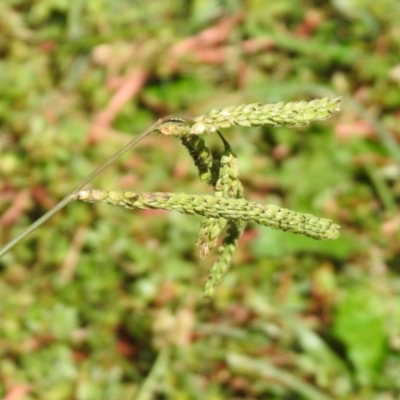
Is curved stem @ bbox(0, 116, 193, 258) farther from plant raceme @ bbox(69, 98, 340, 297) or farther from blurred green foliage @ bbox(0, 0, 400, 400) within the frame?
blurred green foliage @ bbox(0, 0, 400, 400)

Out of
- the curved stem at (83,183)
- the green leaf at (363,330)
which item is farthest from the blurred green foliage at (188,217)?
the curved stem at (83,183)

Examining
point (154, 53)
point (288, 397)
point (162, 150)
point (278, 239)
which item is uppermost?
point (154, 53)

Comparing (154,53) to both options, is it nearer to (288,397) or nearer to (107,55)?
(107,55)

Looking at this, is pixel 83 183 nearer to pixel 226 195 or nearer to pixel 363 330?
pixel 226 195

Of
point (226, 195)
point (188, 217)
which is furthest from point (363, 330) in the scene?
point (226, 195)

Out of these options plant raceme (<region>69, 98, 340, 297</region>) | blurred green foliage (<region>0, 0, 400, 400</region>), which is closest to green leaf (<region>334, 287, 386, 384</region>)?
blurred green foliage (<region>0, 0, 400, 400</region>)

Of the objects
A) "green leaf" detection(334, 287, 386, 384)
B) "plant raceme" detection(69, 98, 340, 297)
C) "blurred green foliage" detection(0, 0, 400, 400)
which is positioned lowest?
"green leaf" detection(334, 287, 386, 384)

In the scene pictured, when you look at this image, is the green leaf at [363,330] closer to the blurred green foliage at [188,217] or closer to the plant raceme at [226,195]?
the blurred green foliage at [188,217]

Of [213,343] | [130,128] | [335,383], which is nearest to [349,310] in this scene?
[335,383]

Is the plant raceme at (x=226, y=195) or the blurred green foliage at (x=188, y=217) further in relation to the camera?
the blurred green foliage at (x=188, y=217)
